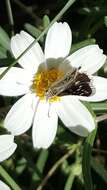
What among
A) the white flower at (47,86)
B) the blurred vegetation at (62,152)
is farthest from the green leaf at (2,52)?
the white flower at (47,86)

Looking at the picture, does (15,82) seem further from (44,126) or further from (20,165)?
(20,165)

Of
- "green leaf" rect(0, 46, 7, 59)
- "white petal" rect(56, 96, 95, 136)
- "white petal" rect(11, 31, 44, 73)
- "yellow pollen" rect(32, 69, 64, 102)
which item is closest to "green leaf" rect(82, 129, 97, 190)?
"white petal" rect(56, 96, 95, 136)

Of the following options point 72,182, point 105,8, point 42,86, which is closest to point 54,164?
point 72,182

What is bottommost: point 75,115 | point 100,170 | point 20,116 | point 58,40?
point 100,170

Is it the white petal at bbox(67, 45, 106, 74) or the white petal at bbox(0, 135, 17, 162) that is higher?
the white petal at bbox(67, 45, 106, 74)

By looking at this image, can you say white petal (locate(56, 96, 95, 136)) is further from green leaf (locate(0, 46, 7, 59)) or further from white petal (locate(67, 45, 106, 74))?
green leaf (locate(0, 46, 7, 59))

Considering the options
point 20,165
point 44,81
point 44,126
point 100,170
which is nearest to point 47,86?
point 44,81
